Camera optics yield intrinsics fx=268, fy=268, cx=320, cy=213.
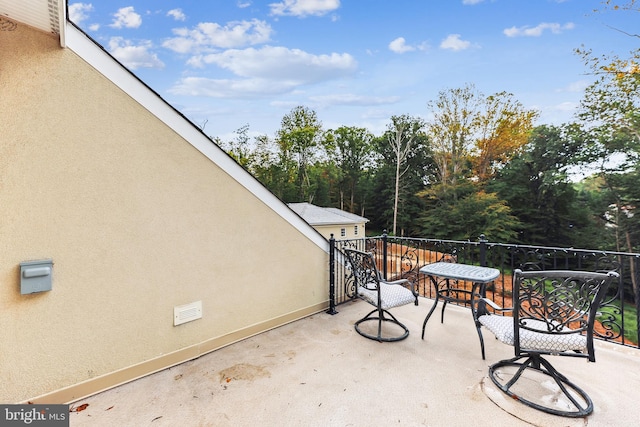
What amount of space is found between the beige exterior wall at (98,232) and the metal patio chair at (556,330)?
2.41m

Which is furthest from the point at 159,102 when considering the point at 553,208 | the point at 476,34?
the point at 553,208

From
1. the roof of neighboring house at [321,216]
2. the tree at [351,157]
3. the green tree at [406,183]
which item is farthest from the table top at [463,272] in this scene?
the tree at [351,157]

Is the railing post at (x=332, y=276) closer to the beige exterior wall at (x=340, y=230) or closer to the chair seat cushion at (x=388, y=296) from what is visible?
the chair seat cushion at (x=388, y=296)

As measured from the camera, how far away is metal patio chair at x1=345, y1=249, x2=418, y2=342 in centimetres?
280

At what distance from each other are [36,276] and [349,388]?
7.55ft

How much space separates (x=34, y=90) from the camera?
175cm

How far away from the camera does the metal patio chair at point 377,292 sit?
2.80 m

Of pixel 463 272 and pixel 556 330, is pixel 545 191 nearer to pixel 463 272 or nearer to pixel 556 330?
pixel 463 272

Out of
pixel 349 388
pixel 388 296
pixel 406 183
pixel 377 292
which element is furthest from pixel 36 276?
pixel 406 183

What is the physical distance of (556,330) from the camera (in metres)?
1.84

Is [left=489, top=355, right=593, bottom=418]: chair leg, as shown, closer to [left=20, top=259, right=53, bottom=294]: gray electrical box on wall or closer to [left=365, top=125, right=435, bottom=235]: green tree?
[left=20, top=259, right=53, bottom=294]: gray electrical box on wall

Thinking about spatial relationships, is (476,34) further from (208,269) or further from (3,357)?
(3,357)

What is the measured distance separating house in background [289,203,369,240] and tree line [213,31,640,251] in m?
4.30

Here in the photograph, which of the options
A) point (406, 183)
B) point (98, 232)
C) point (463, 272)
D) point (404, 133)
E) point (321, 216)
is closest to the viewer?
point (98, 232)
